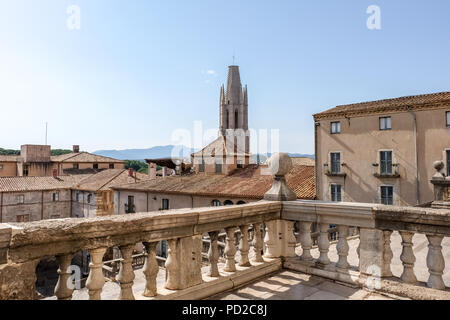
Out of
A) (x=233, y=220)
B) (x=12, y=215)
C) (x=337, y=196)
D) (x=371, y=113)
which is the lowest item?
(x=12, y=215)

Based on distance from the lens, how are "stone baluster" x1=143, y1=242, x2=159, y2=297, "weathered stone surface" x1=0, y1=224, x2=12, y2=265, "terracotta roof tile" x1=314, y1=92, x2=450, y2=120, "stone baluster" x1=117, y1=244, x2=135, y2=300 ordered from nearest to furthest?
1. "weathered stone surface" x1=0, y1=224, x2=12, y2=265
2. "stone baluster" x1=117, y1=244, x2=135, y2=300
3. "stone baluster" x1=143, y1=242, x2=159, y2=297
4. "terracotta roof tile" x1=314, y1=92, x2=450, y2=120

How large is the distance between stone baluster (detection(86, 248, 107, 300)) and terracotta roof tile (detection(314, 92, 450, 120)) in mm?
26600

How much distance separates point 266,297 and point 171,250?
129 centimetres

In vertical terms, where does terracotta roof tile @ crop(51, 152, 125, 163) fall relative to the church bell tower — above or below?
below

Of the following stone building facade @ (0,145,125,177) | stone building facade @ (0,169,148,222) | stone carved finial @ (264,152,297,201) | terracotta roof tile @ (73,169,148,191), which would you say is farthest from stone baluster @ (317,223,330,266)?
stone building facade @ (0,145,125,177)

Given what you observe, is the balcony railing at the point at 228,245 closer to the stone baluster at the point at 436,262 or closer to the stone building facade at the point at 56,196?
the stone baluster at the point at 436,262

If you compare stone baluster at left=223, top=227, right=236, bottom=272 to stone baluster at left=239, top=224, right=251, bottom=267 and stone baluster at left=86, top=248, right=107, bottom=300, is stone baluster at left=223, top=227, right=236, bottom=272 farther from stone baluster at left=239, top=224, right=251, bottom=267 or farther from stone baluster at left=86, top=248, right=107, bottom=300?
stone baluster at left=86, top=248, right=107, bottom=300

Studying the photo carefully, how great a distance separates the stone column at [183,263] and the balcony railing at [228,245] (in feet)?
0.03

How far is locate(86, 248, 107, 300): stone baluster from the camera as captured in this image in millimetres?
2717

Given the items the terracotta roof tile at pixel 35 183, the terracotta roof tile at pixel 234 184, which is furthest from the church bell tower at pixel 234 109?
the terracotta roof tile at pixel 234 184

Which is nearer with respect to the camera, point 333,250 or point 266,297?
point 266,297

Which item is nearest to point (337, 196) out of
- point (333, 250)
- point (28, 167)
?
point (333, 250)
